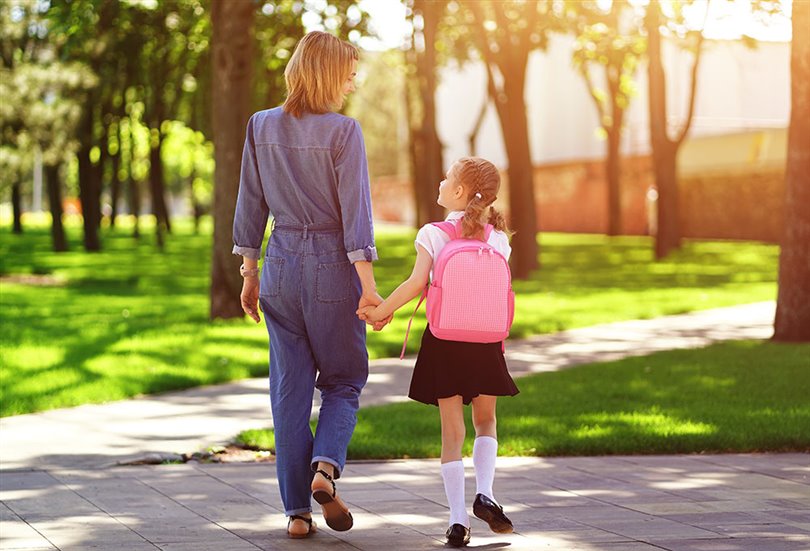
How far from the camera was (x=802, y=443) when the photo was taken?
7.80 metres

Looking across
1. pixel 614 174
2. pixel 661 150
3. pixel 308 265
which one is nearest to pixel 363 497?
pixel 308 265

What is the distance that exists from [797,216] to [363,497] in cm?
770

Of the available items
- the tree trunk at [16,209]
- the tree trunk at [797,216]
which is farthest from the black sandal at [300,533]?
the tree trunk at [16,209]

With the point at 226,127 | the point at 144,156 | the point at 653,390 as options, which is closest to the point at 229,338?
the point at 226,127

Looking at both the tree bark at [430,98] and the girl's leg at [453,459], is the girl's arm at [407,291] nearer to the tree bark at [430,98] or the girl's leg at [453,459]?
the girl's leg at [453,459]

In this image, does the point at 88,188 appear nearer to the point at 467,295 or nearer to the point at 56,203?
the point at 56,203

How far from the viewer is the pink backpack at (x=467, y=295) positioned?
5.09 m

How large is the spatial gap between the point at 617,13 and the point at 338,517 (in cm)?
2416

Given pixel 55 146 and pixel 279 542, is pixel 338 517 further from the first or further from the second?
pixel 55 146

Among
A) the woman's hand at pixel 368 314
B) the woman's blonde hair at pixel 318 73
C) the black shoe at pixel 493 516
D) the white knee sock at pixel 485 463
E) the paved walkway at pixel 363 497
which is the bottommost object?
the paved walkway at pixel 363 497

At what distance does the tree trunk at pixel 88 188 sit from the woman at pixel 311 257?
28.9m

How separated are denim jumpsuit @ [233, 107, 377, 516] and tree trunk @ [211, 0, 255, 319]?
387 inches

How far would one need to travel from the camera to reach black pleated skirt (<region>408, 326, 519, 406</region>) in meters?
5.16

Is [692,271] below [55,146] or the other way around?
below
